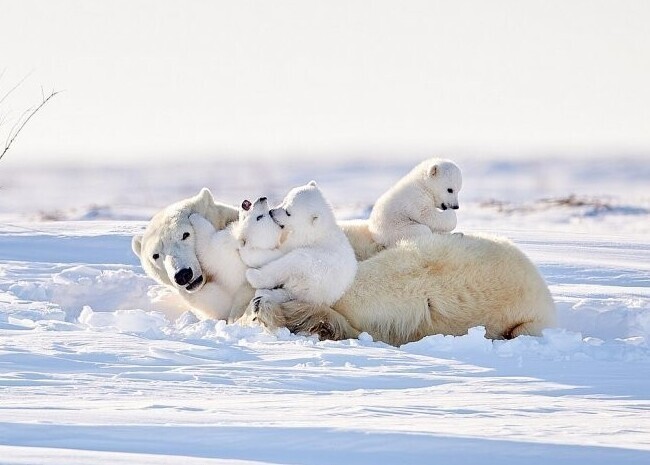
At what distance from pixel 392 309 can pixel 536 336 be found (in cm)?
69

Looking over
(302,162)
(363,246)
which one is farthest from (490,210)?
(302,162)

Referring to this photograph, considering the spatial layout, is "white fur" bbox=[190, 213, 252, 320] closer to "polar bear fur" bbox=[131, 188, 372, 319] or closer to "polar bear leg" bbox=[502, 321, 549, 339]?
"polar bear fur" bbox=[131, 188, 372, 319]

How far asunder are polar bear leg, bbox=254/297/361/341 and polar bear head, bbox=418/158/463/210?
1.24m

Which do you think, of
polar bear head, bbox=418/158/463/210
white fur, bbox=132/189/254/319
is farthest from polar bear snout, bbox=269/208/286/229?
polar bear head, bbox=418/158/463/210

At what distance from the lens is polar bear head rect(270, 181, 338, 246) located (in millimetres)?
5617

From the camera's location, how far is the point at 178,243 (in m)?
5.92

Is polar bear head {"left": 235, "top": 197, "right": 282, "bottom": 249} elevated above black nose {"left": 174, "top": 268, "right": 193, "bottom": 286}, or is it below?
above

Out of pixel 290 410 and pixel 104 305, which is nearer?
pixel 290 410

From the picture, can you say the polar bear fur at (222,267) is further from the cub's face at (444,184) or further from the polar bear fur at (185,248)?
the cub's face at (444,184)

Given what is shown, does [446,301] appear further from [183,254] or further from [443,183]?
[183,254]

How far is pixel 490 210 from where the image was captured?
15.6 metres

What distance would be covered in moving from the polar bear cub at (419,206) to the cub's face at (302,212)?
2.07 ft

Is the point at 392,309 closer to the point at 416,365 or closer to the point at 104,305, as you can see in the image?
the point at 416,365

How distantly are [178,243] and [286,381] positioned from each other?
5.94ft
